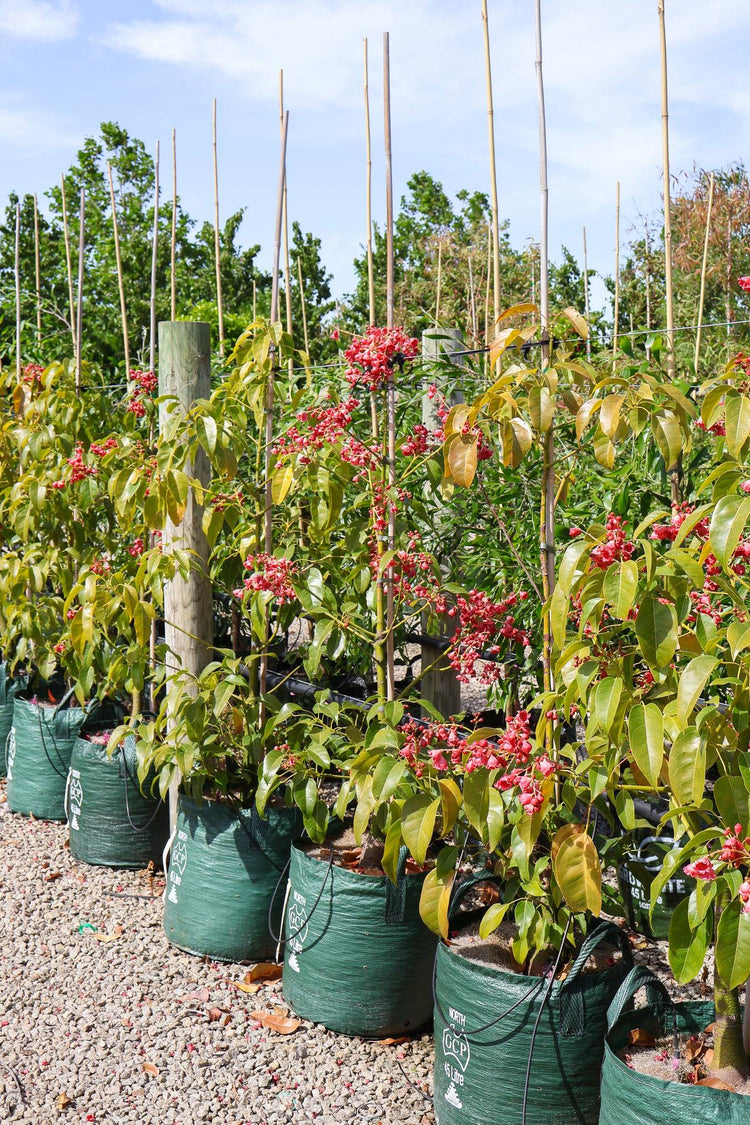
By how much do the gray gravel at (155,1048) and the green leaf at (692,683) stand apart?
1250mm

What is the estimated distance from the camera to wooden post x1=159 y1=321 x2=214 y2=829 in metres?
3.04

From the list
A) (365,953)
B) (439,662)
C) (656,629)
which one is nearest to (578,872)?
(656,629)

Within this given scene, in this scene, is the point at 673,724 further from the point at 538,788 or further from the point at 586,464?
the point at 586,464

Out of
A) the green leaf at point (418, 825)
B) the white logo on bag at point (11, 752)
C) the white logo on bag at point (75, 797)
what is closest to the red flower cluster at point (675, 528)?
the green leaf at point (418, 825)

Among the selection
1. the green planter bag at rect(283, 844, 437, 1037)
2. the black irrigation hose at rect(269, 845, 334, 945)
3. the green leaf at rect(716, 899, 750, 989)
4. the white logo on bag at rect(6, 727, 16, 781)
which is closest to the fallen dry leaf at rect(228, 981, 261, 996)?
the black irrigation hose at rect(269, 845, 334, 945)

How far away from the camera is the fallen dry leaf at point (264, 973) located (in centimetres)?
259

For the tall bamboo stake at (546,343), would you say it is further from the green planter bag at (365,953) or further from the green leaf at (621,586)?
the green planter bag at (365,953)

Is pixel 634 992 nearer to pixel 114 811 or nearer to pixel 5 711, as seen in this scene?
pixel 114 811

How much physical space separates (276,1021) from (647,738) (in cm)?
143

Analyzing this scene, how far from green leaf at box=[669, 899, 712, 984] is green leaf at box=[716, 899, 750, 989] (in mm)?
46

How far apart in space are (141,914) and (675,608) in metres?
2.17

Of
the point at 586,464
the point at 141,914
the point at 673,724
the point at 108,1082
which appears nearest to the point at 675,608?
the point at 673,724

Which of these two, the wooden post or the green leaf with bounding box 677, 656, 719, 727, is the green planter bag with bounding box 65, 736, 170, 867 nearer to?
the wooden post

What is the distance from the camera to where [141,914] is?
9.84 ft
